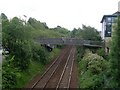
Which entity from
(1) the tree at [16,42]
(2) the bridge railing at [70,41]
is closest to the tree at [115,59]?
→ (1) the tree at [16,42]

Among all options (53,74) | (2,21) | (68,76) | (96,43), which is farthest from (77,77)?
(96,43)

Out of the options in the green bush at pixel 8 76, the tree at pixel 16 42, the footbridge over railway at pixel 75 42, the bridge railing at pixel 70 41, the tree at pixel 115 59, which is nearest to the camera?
the tree at pixel 115 59

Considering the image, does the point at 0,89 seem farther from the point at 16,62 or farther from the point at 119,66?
the point at 16,62

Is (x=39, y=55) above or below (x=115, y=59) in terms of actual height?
below

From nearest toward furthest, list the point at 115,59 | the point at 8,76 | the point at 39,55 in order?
the point at 115,59, the point at 8,76, the point at 39,55

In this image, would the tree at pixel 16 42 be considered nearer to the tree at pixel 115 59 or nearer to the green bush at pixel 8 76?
the green bush at pixel 8 76

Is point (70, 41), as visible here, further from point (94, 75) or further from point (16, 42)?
point (94, 75)

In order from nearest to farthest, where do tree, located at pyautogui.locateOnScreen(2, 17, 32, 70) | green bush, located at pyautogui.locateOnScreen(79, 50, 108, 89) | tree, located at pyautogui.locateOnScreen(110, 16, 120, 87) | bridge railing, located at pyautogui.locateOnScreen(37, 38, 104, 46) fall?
1. tree, located at pyautogui.locateOnScreen(110, 16, 120, 87)
2. green bush, located at pyautogui.locateOnScreen(79, 50, 108, 89)
3. tree, located at pyautogui.locateOnScreen(2, 17, 32, 70)
4. bridge railing, located at pyautogui.locateOnScreen(37, 38, 104, 46)

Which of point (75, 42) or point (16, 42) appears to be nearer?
point (16, 42)

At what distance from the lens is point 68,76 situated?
3781 cm

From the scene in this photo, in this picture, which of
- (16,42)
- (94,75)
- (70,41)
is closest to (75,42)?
(70,41)

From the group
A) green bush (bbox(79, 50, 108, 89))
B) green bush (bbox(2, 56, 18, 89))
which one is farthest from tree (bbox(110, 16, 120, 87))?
green bush (bbox(2, 56, 18, 89))

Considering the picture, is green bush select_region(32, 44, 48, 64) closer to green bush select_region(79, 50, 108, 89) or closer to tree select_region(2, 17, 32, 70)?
tree select_region(2, 17, 32, 70)

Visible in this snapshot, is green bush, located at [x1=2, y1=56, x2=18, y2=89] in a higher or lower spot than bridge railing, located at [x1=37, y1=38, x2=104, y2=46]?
lower
